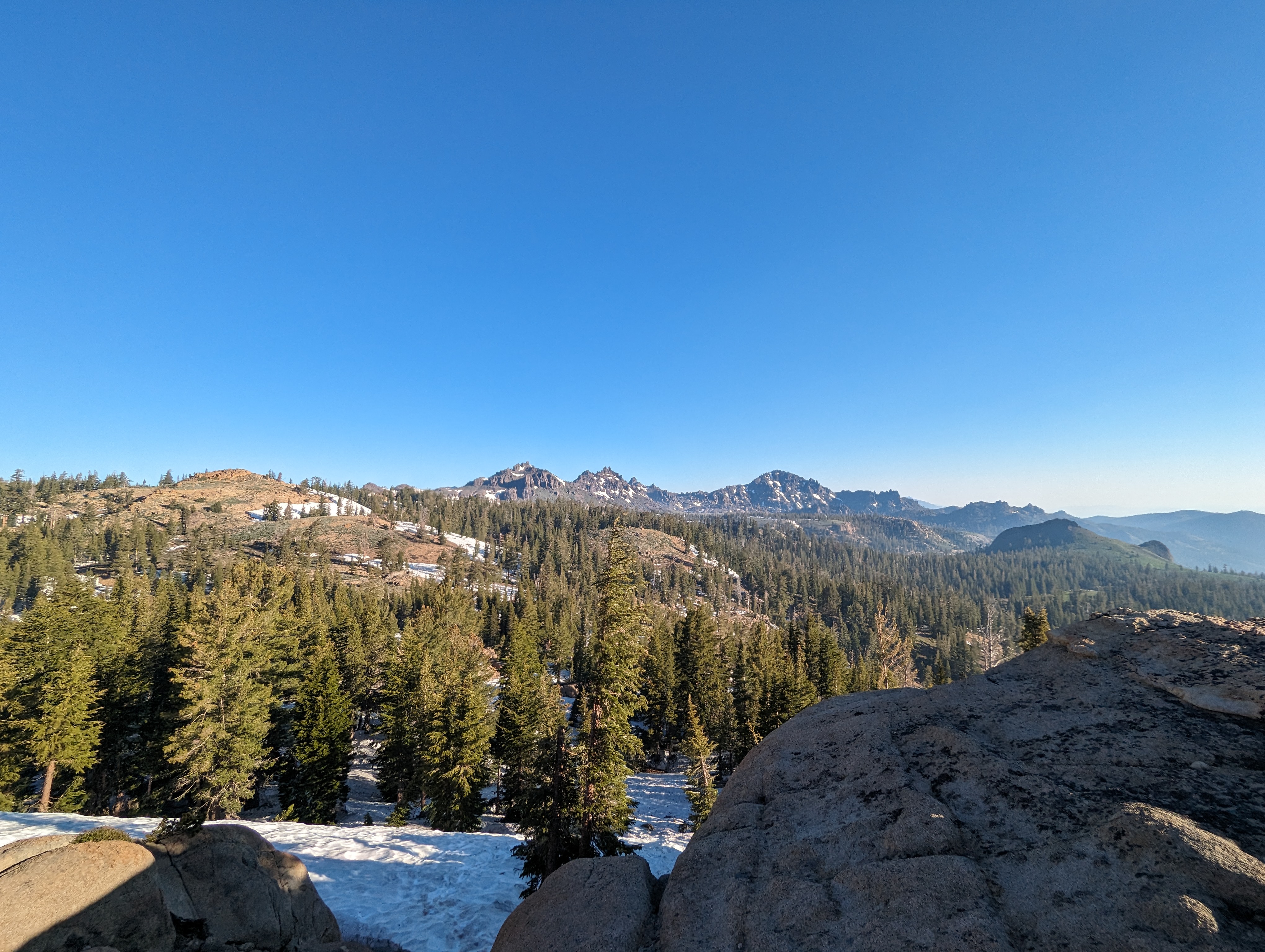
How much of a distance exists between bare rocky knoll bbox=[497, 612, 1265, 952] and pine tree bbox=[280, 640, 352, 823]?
112 feet

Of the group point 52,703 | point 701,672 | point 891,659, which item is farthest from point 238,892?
point 891,659

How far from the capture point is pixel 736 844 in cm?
723

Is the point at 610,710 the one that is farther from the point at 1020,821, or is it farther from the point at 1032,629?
the point at 1032,629

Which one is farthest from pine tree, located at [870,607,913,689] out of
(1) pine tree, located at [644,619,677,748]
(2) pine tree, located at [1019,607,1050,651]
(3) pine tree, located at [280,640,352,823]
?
(3) pine tree, located at [280,640,352,823]

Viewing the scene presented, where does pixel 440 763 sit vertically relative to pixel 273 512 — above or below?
below

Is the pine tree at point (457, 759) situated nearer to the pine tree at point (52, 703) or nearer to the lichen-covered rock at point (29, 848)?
the pine tree at point (52, 703)

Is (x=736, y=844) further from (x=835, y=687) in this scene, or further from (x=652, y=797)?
(x=835, y=687)

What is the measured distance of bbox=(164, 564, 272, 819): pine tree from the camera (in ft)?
84.1

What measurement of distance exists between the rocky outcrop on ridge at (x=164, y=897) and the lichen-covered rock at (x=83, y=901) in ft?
0.04

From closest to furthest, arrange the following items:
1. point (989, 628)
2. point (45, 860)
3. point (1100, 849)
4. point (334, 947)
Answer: point (1100, 849) < point (45, 860) < point (334, 947) < point (989, 628)

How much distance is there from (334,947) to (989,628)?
172 m

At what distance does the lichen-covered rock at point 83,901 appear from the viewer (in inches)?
333

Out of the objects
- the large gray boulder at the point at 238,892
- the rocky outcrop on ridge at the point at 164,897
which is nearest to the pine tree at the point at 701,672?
the large gray boulder at the point at 238,892

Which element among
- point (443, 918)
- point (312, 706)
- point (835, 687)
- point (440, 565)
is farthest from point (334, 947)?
point (440, 565)
